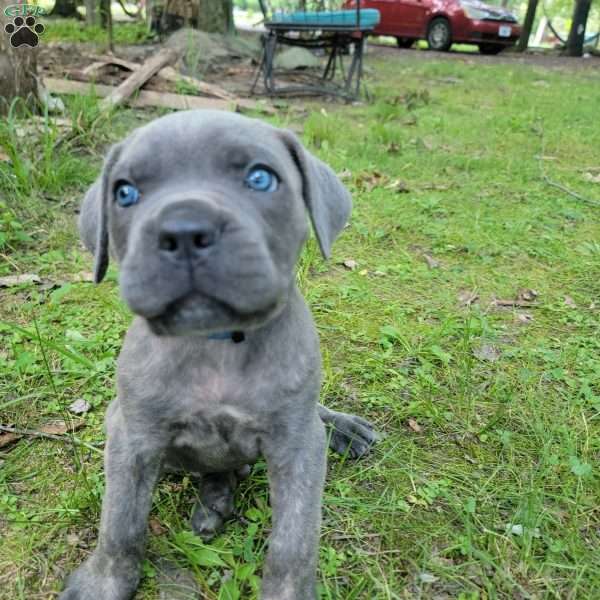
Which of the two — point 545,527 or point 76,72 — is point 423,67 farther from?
point 545,527

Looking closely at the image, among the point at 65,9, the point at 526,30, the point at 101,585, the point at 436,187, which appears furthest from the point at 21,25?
the point at 526,30

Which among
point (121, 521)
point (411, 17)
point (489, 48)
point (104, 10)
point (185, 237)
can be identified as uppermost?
point (185, 237)

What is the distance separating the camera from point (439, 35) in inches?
795

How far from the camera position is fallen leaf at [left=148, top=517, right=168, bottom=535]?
2.50 metres

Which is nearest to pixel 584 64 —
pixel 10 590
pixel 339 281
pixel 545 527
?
pixel 339 281

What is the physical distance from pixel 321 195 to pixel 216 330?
68 cm

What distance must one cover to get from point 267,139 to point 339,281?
2509 millimetres

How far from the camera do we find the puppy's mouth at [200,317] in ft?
5.60

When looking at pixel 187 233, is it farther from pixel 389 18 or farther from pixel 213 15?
pixel 389 18

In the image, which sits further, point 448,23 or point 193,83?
point 448,23

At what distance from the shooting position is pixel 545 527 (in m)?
2.50

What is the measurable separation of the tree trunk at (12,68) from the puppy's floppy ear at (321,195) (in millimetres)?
4465

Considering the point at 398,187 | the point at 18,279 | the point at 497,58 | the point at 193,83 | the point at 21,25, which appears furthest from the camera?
the point at 497,58

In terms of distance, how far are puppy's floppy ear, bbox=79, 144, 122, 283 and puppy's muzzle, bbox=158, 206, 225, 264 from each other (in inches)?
18.8
